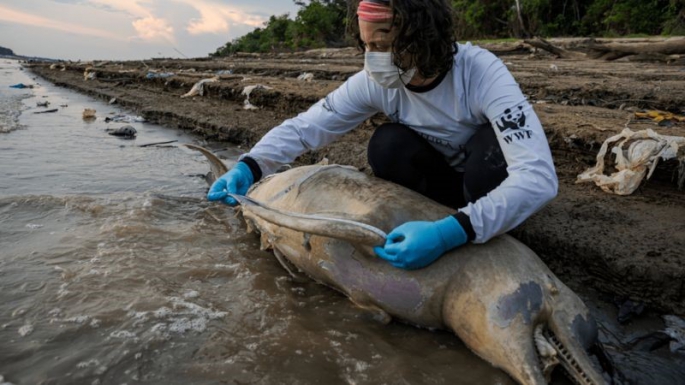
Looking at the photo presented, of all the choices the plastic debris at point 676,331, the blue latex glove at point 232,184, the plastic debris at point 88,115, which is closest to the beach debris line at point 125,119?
the plastic debris at point 88,115

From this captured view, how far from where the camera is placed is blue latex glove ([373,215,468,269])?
2.00m

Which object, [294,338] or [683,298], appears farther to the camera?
[683,298]

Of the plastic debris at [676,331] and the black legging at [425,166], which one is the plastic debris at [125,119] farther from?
the plastic debris at [676,331]

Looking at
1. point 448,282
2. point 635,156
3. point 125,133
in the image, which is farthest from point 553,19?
point 448,282

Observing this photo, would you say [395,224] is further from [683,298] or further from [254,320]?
[683,298]

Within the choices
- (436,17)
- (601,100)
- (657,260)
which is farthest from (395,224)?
(601,100)

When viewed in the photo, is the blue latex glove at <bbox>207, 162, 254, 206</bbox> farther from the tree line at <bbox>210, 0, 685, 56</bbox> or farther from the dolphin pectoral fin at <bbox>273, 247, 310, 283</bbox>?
the tree line at <bbox>210, 0, 685, 56</bbox>

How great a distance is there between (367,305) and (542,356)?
32.2 inches

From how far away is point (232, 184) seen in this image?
9.48ft

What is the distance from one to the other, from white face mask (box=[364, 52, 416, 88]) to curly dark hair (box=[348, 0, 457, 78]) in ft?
0.14

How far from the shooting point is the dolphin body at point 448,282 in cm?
185

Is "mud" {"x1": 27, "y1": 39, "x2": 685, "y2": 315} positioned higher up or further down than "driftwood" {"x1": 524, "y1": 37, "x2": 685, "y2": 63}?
further down

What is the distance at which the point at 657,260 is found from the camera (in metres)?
2.40

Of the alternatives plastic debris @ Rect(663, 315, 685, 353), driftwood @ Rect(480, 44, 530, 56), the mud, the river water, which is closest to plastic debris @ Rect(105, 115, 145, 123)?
the mud
